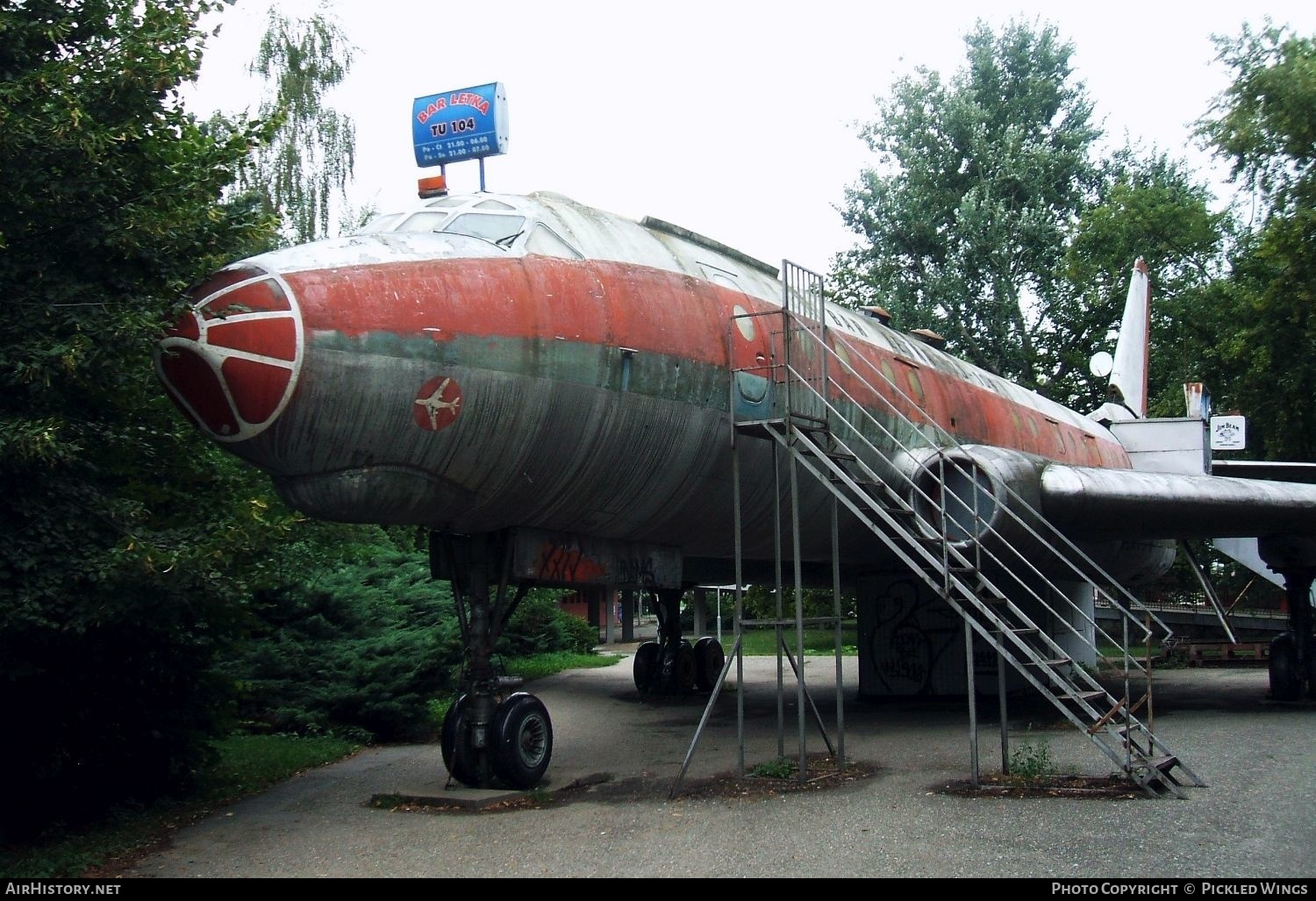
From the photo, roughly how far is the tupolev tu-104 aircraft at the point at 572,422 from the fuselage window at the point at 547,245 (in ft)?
0.08

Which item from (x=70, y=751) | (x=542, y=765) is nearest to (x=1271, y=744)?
(x=542, y=765)

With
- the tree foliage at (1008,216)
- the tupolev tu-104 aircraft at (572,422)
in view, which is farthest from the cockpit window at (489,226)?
A: the tree foliage at (1008,216)

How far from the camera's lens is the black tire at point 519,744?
937 centimetres

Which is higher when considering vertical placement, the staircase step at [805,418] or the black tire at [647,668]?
the staircase step at [805,418]

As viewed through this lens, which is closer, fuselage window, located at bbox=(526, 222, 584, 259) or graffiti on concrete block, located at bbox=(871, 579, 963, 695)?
fuselage window, located at bbox=(526, 222, 584, 259)

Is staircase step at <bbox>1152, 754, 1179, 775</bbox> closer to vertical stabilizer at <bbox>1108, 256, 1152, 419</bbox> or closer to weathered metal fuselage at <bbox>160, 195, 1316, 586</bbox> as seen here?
weathered metal fuselage at <bbox>160, 195, 1316, 586</bbox>

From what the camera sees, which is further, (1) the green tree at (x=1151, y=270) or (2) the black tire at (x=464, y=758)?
(1) the green tree at (x=1151, y=270)

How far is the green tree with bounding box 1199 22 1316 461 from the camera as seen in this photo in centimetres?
2100

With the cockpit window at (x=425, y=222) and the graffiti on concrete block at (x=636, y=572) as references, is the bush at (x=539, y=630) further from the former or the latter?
the cockpit window at (x=425, y=222)

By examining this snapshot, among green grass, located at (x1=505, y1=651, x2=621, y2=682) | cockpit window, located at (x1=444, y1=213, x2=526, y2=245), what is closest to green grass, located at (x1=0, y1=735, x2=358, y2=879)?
cockpit window, located at (x1=444, y1=213, x2=526, y2=245)

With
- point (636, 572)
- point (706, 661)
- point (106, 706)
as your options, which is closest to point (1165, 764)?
point (636, 572)

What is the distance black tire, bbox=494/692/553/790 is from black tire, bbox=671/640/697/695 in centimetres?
1000

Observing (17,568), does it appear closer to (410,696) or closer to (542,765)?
(542,765)

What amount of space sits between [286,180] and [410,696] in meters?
14.6
